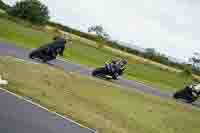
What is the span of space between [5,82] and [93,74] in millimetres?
9098

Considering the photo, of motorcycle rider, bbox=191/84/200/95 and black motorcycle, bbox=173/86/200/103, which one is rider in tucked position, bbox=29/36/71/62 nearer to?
black motorcycle, bbox=173/86/200/103

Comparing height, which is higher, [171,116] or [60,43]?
[60,43]

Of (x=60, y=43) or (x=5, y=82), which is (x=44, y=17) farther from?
(x=5, y=82)

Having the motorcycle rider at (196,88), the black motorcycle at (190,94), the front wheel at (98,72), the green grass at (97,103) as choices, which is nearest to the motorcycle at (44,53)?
the front wheel at (98,72)

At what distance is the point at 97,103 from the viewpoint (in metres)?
15.7

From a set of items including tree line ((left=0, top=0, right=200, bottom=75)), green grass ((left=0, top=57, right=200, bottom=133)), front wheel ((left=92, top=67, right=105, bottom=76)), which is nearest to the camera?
green grass ((left=0, top=57, right=200, bottom=133))

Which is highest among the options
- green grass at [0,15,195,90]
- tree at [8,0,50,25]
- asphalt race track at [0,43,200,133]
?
tree at [8,0,50,25]

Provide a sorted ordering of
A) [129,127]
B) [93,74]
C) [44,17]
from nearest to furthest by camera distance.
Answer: [129,127], [93,74], [44,17]

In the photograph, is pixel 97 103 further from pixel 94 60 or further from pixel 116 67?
pixel 94 60

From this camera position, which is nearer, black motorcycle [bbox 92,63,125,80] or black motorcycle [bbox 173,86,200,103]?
black motorcycle [bbox 173,86,200,103]

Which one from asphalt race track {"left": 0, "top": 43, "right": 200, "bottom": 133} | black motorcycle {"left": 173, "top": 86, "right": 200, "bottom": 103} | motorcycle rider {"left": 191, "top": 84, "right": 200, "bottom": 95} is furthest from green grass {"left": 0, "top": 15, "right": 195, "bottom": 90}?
asphalt race track {"left": 0, "top": 43, "right": 200, "bottom": 133}

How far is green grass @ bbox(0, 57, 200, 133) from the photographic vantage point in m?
13.6

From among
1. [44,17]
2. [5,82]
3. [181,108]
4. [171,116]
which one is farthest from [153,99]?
[44,17]

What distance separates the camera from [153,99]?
790 inches
